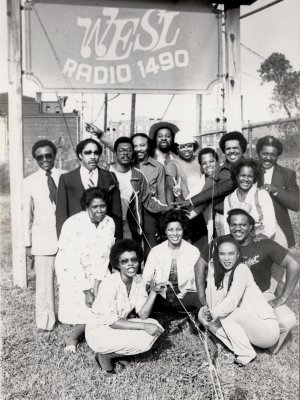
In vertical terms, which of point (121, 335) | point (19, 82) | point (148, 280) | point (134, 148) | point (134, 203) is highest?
point (19, 82)

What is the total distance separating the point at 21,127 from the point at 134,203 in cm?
154

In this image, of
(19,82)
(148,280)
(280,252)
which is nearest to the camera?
(280,252)

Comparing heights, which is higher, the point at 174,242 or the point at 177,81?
the point at 177,81

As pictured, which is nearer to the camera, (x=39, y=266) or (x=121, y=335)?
(x=121, y=335)

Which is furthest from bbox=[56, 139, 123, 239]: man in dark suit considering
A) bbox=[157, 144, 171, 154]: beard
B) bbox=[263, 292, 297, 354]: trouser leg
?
bbox=[263, 292, 297, 354]: trouser leg

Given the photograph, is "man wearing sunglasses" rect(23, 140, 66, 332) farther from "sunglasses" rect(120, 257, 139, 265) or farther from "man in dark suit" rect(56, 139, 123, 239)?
"sunglasses" rect(120, 257, 139, 265)

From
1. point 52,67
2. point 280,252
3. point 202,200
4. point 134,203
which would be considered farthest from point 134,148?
point 280,252

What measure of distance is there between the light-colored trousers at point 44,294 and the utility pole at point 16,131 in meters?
0.85

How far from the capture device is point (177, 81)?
479 centimetres

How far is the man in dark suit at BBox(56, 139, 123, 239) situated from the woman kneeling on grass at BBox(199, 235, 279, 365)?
103cm

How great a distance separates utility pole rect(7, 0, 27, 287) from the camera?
450cm

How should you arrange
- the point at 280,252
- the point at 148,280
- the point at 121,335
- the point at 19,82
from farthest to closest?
the point at 19,82 < the point at 148,280 < the point at 280,252 < the point at 121,335

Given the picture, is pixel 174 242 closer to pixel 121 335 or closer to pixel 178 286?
pixel 178 286

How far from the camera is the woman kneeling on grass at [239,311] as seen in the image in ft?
11.7
